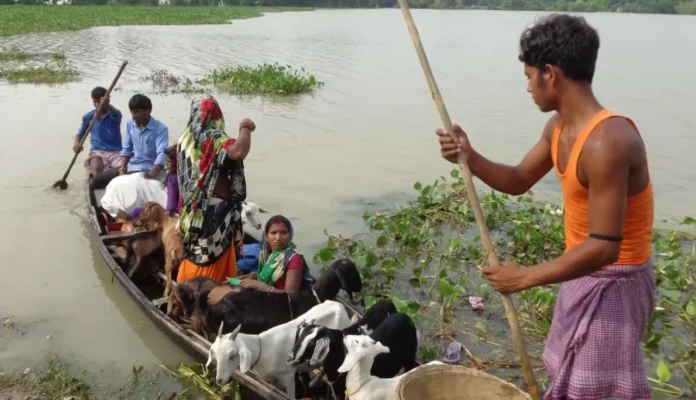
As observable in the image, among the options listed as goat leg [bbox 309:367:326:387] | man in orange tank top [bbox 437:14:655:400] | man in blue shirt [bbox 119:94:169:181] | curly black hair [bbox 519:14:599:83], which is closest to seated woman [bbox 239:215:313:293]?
goat leg [bbox 309:367:326:387]

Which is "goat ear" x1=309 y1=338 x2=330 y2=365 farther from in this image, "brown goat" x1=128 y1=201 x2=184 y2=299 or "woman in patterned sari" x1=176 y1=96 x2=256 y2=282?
"brown goat" x1=128 y1=201 x2=184 y2=299

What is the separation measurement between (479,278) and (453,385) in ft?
A: 10.2

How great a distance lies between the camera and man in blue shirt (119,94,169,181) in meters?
6.08

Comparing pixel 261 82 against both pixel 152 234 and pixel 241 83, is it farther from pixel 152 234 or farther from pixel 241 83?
pixel 152 234

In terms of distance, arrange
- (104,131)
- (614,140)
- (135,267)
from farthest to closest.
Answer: (104,131), (135,267), (614,140)

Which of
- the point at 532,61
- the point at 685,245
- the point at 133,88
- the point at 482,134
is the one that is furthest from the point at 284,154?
the point at 532,61

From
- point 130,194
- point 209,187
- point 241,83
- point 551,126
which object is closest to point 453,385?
Answer: point 551,126

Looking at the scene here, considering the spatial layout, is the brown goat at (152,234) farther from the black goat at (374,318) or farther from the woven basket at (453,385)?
the woven basket at (453,385)

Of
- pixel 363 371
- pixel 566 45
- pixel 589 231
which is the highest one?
pixel 566 45

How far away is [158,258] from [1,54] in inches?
689

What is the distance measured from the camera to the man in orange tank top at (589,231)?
169cm

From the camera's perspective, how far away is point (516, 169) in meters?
2.30

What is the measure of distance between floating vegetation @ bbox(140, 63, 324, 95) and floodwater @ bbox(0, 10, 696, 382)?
51 centimetres

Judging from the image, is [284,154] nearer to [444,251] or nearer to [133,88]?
[444,251]
